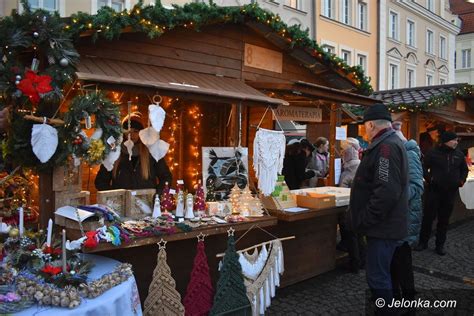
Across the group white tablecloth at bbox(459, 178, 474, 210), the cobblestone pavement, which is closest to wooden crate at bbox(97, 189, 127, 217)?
the cobblestone pavement

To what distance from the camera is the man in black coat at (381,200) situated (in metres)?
3.47

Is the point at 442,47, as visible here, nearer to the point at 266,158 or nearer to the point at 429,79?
the point at 429,79

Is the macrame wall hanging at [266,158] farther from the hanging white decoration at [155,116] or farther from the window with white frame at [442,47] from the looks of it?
the window with white frame at [442,47]

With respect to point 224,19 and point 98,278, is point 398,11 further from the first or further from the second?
point 98,278

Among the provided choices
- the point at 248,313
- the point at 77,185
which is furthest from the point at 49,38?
the point at 248,313

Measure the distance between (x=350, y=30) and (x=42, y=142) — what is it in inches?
721

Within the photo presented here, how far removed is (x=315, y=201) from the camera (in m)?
5.08

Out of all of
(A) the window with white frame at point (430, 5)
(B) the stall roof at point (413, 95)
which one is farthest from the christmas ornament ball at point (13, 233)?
(A) the window with white frame at point (430, 5)

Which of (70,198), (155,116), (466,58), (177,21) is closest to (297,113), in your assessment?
(177,21)

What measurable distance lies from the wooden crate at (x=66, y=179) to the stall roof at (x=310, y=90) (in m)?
2.73

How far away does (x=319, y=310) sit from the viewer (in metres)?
4.62

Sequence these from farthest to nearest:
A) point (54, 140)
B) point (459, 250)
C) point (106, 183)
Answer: point (459, 250)
point (106, 183)
point (54, 140)

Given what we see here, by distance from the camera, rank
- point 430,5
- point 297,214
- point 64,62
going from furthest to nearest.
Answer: point 430,5 → point 297,214 → point 64,62

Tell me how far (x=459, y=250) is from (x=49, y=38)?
6819mm
